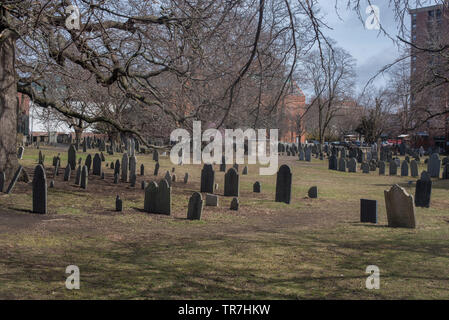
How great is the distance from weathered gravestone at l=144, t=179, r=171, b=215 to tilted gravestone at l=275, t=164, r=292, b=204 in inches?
157

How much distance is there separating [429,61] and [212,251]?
14.5 metres

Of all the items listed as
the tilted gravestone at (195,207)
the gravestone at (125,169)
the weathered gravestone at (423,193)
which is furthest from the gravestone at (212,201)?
the weathered gravestone at (423,193)

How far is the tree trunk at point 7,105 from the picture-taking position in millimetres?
11828

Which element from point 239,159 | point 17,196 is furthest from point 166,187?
point 239,159

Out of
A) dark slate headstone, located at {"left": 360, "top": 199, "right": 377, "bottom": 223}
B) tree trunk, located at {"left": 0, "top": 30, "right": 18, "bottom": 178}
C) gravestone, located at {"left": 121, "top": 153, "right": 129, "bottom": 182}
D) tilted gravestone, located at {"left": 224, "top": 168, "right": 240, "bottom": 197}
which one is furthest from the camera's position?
gravestone, located at {"left": 121, "top": 153, "right": 129, "bottom": 182}

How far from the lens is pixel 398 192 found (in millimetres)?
9469

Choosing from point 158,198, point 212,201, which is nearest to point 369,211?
point 212,201

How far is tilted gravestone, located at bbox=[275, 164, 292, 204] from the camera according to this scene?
13461mm

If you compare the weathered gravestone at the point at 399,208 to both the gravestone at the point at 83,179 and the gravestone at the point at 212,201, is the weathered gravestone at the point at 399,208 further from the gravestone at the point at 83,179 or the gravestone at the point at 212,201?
the gravestone at the point at 83,179

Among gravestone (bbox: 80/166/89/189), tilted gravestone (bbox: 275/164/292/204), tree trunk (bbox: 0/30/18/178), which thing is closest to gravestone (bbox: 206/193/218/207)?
tilted gravestone (bbox: 275/164/292/204)

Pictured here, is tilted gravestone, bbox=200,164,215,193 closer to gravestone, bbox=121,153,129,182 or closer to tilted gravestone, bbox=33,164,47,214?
gravestone, bbox=121,153,129,182

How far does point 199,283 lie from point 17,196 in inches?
290

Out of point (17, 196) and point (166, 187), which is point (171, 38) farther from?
point (17, 196)
